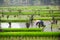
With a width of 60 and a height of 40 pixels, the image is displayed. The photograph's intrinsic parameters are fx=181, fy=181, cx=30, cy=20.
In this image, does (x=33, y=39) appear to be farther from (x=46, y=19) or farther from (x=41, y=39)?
(x=46, y=19)

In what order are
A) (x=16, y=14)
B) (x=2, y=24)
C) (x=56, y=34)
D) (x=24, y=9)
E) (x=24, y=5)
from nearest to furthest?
(x=56, y=34) < (x=2, y=24) < (x=16, y=14) < (x=24, y=9) < (x=24, y=5)

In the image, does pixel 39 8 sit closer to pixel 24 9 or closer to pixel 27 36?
pixel 24 9

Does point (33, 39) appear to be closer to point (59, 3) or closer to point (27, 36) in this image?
point (27, 36)

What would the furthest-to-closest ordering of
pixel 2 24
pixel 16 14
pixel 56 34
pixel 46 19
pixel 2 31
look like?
pixel 16 14
pixel 46 19
pixel 2 24
pixel 2 31
pixel 56 34

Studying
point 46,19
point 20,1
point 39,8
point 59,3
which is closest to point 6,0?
point 20,1

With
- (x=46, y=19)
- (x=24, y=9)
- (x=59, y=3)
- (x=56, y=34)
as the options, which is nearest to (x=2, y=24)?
(x=46, y=19)

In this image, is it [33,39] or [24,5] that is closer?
[33,39]

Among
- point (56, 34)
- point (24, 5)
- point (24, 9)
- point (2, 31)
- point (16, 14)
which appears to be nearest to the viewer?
point (56, 34)

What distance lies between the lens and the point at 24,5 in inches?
493

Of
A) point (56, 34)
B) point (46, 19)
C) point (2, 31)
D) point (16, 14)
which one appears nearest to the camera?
point (56, 34)

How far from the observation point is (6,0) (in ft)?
40.8

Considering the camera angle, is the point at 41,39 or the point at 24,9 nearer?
the point at 41,39

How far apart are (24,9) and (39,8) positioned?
99 centimetres

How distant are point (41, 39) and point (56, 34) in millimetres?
440
